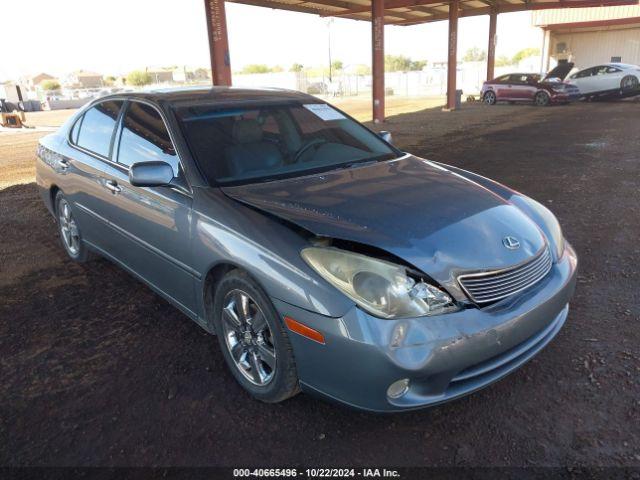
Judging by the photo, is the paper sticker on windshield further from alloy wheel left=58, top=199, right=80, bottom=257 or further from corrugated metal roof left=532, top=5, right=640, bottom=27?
corrugated metal roof left=532, top=5, right=640, bottom=27

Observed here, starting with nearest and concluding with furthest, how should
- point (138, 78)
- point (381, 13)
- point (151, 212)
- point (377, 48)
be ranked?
point (151, 212) < point (381, 13) < point (377, 48) < point (138, 78)

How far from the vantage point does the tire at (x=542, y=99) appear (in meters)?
21.0

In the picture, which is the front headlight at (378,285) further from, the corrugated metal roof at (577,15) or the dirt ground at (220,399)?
the corrugated metal roof at (577,15)

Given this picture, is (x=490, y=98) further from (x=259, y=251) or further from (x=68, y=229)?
(x=259, y=251)

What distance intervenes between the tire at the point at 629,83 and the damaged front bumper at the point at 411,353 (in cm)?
2219

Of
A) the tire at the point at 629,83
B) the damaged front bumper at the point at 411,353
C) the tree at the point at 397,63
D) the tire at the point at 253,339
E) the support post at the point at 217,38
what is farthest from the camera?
the tree at the point at 397,63

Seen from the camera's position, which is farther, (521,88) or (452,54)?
(452,54)

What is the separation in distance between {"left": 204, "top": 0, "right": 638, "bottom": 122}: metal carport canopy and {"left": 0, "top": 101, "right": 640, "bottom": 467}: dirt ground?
9405mm

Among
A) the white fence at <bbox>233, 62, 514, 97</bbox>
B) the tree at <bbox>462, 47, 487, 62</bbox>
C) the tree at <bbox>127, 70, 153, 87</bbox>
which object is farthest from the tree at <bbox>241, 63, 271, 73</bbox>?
the white fence at <bbox>233, 62, 514, 97</bbox>

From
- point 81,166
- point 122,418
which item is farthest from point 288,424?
point 81,166

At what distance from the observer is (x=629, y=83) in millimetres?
20453

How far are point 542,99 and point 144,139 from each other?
69.8 ft

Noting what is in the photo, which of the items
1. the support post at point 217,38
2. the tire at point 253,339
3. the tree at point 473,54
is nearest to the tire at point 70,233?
the tire at point 253,339

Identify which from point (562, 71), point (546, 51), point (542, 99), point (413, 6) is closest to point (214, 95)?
point (413, 6)
